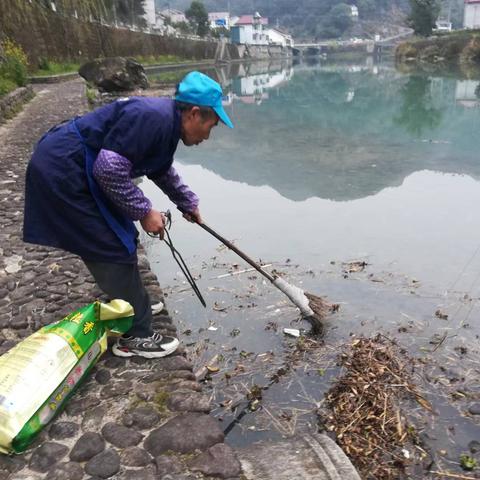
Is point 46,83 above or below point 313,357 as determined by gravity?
above

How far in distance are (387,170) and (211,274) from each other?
5.07m

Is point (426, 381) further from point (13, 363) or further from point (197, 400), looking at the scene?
point (13, 363)

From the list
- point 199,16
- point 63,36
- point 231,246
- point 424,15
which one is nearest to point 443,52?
point 424,15

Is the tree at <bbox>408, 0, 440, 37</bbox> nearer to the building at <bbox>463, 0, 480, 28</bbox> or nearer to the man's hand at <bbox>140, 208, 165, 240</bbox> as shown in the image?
Answer: the building at <bbox>463, 0, 480, 28</bbox>

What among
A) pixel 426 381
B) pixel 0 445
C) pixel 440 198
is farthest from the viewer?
pixel 440 198

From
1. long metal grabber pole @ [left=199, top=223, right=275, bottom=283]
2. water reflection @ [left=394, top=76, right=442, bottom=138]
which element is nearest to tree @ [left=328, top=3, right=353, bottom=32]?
water reflection @ [left=394, top=76, right=442, bottom=138]

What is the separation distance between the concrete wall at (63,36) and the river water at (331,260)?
1247cm

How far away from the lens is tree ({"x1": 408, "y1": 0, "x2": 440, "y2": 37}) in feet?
180

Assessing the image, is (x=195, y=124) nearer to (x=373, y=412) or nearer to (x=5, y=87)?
(x=373, y=412)

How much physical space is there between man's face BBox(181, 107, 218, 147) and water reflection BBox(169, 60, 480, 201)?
5.18 m

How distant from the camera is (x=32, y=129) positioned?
409 inches

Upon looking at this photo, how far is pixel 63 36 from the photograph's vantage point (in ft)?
85.7

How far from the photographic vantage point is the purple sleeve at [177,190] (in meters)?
3.28

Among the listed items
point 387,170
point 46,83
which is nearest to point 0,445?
point 387,170
